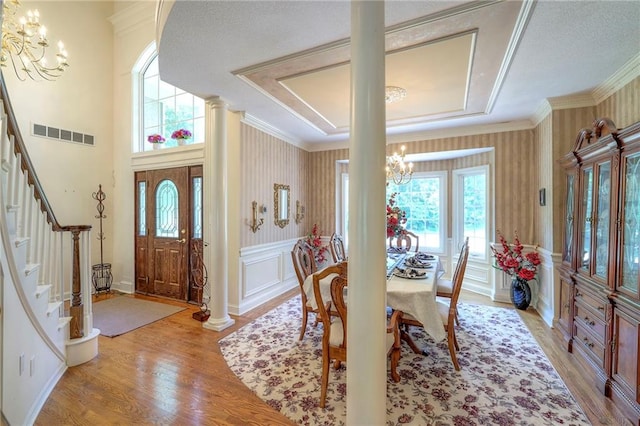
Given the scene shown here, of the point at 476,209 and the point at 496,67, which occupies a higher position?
the point at 496,67

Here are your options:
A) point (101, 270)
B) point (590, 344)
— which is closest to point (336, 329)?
point (590, 344)

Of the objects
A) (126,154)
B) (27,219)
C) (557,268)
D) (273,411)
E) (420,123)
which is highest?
(420,123)

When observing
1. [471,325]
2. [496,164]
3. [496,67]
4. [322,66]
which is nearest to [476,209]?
[496,164]

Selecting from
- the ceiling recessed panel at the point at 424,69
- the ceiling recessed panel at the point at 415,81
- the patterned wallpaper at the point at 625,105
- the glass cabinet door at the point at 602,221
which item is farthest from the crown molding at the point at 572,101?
the glass cabinet door at the point at 602,221

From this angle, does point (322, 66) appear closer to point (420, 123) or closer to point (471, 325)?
point (420, 123)

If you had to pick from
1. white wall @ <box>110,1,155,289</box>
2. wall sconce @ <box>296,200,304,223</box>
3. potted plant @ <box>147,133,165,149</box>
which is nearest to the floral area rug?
wall sconce @ <box>296,200,304,223</box>

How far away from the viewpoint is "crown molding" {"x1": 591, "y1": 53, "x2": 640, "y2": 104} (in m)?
2.46

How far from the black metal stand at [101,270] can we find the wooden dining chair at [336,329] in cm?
476

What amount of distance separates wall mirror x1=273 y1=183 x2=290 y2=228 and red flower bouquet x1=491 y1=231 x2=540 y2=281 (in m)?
3.45

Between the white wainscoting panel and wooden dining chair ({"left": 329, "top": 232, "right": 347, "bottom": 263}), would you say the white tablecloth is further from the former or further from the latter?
the white wainscoting panel

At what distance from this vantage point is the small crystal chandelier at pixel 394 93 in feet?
10.0

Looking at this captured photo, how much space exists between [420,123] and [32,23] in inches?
182

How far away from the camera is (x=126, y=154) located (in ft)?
16.2

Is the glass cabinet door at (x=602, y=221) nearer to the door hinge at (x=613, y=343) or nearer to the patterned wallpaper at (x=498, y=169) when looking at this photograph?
the door hinge at (x=613, y=343)
